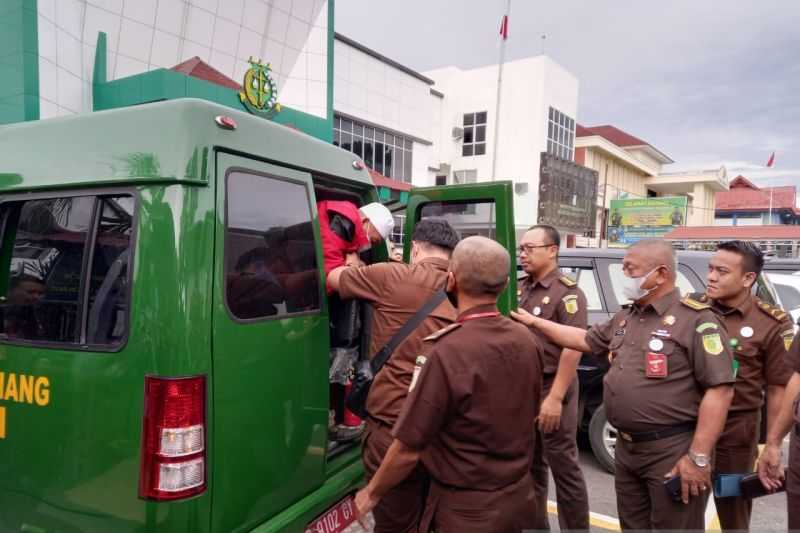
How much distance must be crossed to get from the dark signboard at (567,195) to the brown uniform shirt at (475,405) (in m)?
29.3

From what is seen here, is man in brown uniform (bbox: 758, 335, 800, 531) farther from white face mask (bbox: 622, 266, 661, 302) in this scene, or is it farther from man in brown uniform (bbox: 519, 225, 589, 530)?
man in brown uniform (bbox: 519, 225, 589, 530)

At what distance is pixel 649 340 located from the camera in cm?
230

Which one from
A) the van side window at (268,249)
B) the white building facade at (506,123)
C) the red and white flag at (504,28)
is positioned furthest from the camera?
the white building facade at (506,123)

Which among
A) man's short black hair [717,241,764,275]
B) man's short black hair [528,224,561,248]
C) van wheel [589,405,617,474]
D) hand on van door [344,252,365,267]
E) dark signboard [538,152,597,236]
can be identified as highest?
dark signboard [538,152,597,236]

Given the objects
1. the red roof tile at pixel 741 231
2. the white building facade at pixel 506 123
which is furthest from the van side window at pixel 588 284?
the red roof tile at pixel 741 231

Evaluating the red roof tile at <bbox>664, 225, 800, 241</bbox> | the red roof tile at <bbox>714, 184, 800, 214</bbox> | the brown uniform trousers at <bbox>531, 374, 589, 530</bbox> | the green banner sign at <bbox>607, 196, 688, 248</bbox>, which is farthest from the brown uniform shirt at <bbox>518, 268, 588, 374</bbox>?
the red roof tile at <bbox>714, 184, 800, 214</bbox>

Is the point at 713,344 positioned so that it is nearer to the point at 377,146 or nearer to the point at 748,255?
the point at 748,255

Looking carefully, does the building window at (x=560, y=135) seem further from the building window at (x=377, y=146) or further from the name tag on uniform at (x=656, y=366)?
the name tag on uniform at (x=656, y=366)

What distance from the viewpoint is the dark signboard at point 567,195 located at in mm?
29750

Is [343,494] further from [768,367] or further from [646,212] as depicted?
[646,212]

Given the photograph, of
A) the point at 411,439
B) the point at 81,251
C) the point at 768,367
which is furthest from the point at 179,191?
the point at 768,367

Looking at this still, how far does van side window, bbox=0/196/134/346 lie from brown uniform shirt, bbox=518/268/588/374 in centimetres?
237

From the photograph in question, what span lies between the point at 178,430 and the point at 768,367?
291 centimetres

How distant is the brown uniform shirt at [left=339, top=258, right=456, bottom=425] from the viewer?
222 centimetres
